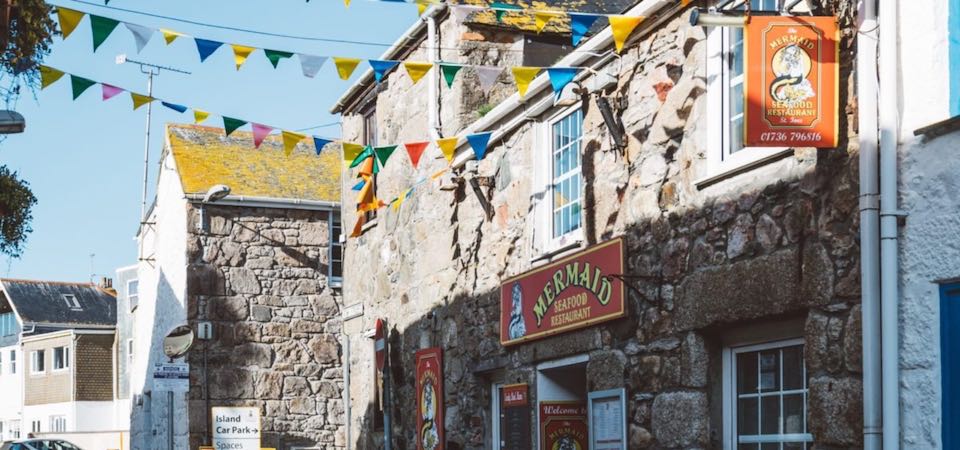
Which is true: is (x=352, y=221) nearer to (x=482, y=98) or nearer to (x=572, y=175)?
(x=482, y=98)

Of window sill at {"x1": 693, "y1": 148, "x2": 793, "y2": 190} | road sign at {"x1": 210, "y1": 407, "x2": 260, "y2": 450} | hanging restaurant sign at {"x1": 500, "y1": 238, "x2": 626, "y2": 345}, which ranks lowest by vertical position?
road sign at {"x1": 210, "y1": 407, "x2": 260, "y2": 450}

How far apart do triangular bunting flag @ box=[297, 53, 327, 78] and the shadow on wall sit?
2597 mm

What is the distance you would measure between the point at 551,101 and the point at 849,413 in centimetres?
518

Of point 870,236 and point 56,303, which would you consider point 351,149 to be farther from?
point 56,303

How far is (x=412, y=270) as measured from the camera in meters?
16.2

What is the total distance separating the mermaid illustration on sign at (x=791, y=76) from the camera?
8.14 metres

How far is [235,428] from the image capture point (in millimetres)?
17562

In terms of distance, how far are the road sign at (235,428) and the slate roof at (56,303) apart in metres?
38.3

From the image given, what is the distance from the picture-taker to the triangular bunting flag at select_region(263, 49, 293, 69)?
10.8 meters

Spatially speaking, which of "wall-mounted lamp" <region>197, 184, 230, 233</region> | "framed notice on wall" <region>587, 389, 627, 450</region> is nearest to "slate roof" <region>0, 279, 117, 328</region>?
"wall-mounted lamp" <region>197, 184, 230, 233</region>

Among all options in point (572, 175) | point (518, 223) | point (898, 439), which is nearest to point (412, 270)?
point (518, 223)

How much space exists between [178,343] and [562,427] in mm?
5947

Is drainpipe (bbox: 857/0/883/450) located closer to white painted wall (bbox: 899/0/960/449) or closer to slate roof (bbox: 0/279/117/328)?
white painted wall (bbox: 899/0/960/449)

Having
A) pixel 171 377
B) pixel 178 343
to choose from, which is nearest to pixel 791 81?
pixel 171 377
